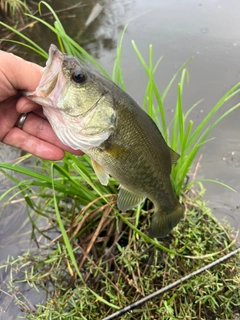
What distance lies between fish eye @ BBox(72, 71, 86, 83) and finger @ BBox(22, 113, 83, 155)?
46 cm

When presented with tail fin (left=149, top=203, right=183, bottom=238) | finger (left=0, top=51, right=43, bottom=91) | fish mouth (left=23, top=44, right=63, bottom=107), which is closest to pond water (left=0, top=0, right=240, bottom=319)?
tail fin (left=149, top=203, right=183, bottom=238)

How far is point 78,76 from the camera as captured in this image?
1.32m

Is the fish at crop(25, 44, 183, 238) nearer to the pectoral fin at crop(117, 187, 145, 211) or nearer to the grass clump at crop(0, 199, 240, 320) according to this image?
the pectoral fin at crop(117, 187, 145, 211)

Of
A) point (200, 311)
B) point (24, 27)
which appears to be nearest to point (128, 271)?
point (200, 311)

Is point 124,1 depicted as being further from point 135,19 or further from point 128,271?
point 128,271

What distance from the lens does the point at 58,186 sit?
1998mm

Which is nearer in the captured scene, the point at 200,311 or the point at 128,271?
the point at 200,311

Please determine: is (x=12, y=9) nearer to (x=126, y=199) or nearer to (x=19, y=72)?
(x=19, y=72)

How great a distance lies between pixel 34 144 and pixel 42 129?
86 millimetres

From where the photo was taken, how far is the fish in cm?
131

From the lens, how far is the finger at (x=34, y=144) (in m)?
1.71

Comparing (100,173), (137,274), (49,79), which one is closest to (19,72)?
(49,79)

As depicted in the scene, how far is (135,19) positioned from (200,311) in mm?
3598

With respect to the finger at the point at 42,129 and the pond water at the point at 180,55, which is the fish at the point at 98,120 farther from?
the pond water at the point at 180,55
